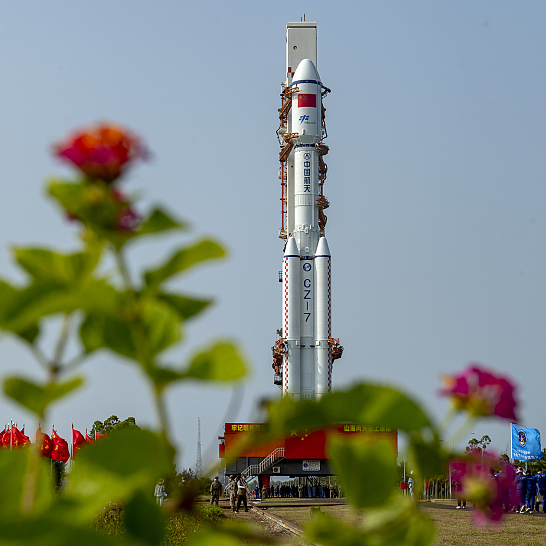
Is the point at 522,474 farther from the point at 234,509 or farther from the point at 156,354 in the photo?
the point at 156,354

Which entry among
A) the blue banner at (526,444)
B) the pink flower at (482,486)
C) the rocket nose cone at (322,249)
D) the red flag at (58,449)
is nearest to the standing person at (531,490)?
the blue banner at (526,444)

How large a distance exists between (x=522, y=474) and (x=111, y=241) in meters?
16.3

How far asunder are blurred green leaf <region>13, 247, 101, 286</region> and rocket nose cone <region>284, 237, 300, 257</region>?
22593mm

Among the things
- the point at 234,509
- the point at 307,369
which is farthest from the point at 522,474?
the point at 307,369

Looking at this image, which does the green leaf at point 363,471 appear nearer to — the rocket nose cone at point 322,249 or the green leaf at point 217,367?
the green leaf at point 217,367

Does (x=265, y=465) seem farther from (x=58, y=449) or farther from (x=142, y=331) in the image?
(x=142, y=331)

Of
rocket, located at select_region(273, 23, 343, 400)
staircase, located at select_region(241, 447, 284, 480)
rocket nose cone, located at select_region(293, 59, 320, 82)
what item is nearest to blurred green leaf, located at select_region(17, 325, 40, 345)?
rocket, located at select_region(273, 23, 343, 400)

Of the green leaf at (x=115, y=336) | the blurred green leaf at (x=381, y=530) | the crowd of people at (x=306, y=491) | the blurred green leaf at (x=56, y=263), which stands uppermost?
the blurred green leaf at (x=56, y=263)

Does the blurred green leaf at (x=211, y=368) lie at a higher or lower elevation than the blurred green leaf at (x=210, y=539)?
higher

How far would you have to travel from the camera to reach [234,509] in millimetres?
16031

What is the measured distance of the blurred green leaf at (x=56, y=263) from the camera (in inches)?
15.4

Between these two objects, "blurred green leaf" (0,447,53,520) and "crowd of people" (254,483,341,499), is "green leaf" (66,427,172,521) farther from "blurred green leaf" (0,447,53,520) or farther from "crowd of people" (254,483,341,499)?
"crowd of people" (254,483,341,499)

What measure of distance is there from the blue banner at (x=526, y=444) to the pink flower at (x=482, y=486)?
11.9m

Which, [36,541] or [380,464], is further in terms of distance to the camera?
[380,464]
